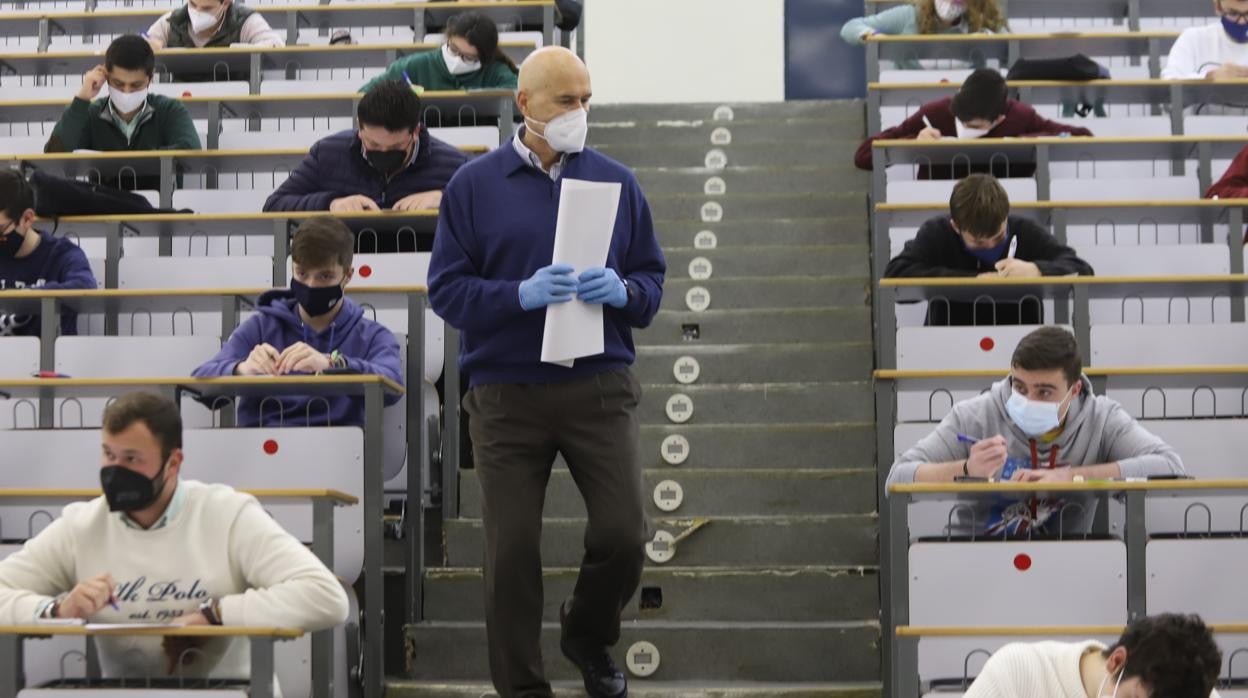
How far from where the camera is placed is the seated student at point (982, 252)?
16.6 feet

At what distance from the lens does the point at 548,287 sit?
370cm

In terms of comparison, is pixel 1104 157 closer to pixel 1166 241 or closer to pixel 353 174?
pixel 1166 241

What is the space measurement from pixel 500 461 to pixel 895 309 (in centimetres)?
175

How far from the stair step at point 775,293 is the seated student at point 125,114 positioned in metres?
1.76

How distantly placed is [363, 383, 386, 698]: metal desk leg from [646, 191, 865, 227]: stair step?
261 centimetres

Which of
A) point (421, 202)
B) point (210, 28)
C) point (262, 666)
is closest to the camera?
point (262, 666)

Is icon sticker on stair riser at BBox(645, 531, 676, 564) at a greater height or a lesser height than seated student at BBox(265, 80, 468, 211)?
lesser

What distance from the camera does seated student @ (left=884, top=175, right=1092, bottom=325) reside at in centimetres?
506

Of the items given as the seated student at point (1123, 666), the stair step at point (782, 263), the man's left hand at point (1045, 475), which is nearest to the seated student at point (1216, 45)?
the stair step at point (782, 263)

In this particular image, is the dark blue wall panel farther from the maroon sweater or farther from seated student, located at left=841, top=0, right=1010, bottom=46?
the maroon sweater

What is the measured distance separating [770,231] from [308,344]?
2424mm

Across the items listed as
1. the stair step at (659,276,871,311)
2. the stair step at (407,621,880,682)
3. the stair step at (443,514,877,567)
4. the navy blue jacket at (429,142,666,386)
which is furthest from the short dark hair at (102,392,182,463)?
the stair step at (659,276,871,311)

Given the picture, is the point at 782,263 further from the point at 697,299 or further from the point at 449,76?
the point at 449,76

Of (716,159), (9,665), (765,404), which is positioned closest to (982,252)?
(765,404)
